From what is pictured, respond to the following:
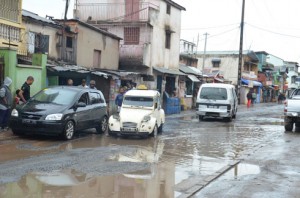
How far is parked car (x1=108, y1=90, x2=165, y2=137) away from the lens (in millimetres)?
13945

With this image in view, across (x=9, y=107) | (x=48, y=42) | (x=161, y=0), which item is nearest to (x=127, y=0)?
(x=161, y=0)

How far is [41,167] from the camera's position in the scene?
337 inches

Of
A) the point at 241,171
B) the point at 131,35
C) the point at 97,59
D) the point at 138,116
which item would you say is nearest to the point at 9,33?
the point at 138,116

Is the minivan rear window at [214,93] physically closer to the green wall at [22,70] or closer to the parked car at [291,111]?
the parked car at [291,111]

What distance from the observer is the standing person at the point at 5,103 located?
44.4ft

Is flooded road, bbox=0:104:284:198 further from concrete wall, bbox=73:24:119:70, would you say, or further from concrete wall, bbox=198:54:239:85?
concrete wall, bbox=198:54:239:85

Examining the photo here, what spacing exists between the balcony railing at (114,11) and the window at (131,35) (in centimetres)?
69

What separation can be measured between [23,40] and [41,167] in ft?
38.5

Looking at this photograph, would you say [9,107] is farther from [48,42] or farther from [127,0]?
[127,0]

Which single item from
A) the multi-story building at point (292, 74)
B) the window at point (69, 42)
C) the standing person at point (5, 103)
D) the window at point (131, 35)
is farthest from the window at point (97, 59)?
the multi-story building at point (292, 74)

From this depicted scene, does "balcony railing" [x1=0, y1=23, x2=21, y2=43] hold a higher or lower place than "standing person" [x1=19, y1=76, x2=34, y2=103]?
higher

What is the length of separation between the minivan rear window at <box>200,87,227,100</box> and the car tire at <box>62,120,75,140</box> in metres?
11.8

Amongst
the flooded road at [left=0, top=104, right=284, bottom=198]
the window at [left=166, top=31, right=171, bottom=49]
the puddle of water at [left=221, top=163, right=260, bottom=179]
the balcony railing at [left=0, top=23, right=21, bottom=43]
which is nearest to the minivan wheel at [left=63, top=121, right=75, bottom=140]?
the flooded road at [left=0, top=104, right=284, bottom=198]

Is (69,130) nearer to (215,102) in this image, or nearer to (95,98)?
(95,98)
